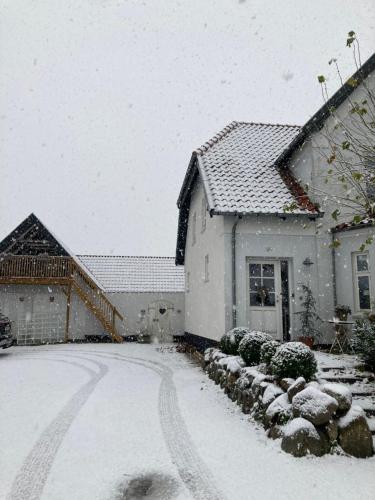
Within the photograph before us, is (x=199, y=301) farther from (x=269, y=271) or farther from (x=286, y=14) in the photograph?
(x=286, y=14)

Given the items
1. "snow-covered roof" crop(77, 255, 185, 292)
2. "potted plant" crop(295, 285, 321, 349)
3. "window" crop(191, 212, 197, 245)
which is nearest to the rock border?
"potted plant" crop(295, 285, 321, 349)

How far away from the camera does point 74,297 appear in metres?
20.2

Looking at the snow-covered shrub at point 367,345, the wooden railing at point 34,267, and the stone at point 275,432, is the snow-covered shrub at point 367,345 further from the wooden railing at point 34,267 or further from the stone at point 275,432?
the wooden railing at point 34,267

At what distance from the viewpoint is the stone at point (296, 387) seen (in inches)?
216

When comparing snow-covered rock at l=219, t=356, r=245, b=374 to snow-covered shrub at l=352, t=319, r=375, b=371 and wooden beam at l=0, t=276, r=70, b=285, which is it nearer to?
snow-covered shrub at l=352, t=319, r=375, b=371

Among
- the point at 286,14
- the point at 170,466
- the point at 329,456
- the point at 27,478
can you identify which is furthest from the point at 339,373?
the point at 286,14

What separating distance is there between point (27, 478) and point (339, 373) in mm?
5297

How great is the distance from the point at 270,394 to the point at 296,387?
0.55 m

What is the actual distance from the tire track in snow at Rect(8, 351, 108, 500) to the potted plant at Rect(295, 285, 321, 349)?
5.56 m

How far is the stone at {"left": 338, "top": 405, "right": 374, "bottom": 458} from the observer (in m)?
4.71

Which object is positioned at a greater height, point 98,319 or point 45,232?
point 45,232

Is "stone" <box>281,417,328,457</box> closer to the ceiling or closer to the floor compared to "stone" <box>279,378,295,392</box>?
closer to the floor

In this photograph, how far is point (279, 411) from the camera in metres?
5.41

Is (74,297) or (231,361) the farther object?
(74,297)
